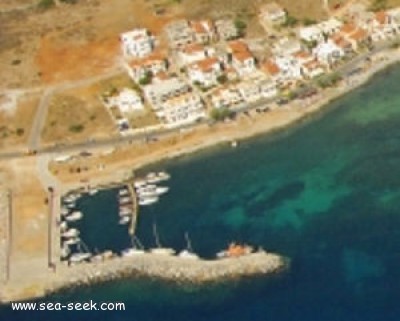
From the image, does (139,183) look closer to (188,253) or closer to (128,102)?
(188,253)

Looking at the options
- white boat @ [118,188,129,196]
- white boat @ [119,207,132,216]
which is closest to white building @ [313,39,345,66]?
white boat @ [118,188,129,196]

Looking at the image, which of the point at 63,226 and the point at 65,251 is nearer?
the point at 65,251

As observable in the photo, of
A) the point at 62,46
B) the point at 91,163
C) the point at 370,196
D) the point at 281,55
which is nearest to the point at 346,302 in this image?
the point at 370,196

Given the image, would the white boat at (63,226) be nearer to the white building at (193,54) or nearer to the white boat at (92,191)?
the white boat at (92,191)

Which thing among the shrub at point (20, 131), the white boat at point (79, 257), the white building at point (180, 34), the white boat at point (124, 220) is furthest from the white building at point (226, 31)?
the white boat at point (79, 257)

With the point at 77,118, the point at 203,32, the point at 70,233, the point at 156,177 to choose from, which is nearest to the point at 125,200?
the point at 156,177

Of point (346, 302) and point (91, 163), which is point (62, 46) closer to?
point (91, 163)
